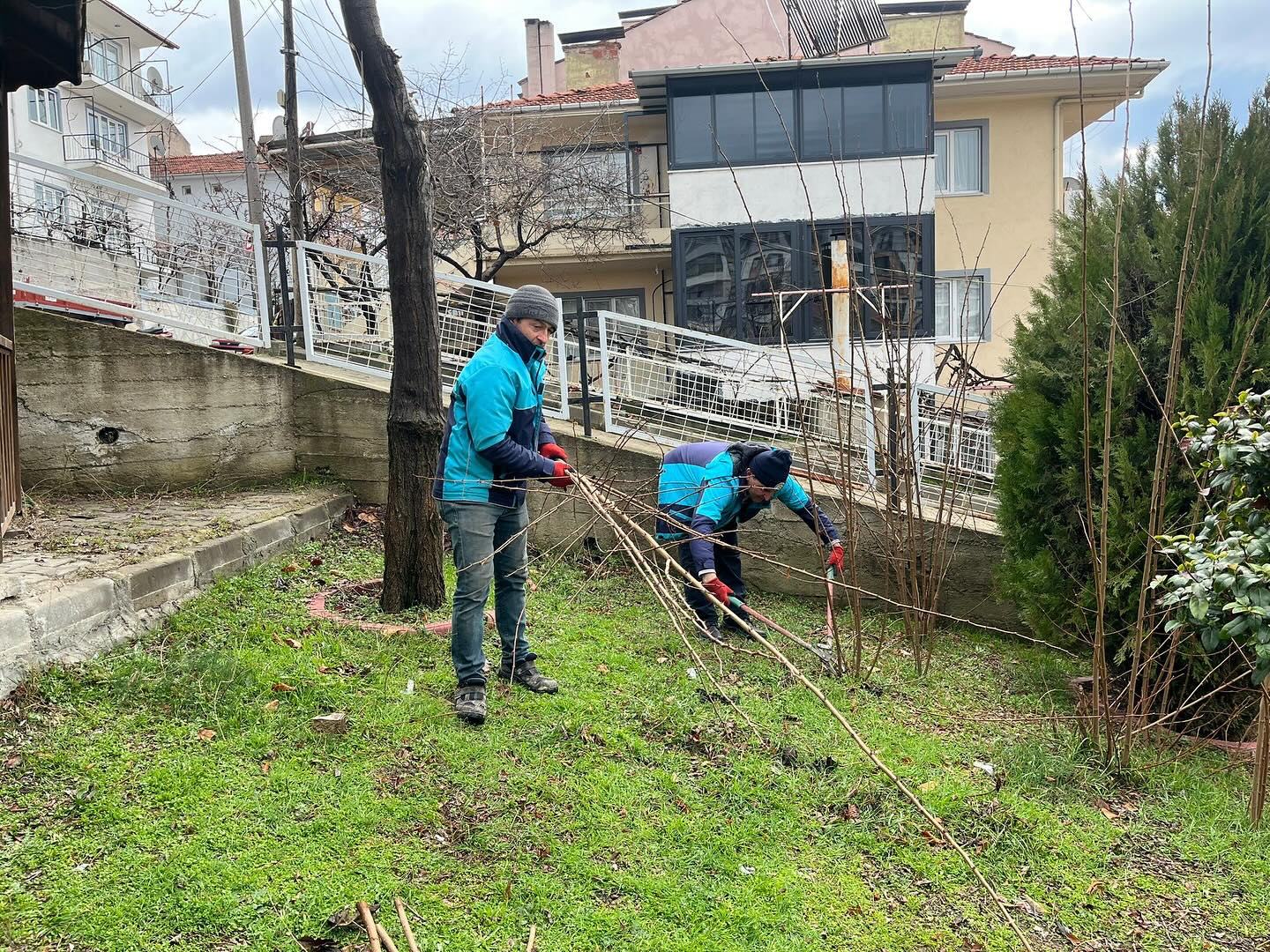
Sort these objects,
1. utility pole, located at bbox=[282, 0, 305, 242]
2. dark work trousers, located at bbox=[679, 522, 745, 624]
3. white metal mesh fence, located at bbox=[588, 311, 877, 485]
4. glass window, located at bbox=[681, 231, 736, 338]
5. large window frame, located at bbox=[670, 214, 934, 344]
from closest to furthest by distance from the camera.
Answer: dark work trousers, located at bbox=[679, 522, 745, 624], white metal mesh fence, located at bbox=[588, 311, 877, 485], utility pole, located at bbox=[282, 0, 305, 242], large window frame, located at bbox=[670, 214, 934, 344], glass window, located at bbox=[681, 231, 736, 338]

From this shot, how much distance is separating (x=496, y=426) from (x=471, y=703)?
1219mm

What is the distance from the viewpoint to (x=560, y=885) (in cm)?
301

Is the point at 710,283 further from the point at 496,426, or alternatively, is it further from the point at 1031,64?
the point at 496,426

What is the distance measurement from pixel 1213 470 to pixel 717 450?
2.91 metres

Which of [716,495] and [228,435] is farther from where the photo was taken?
[228,435]

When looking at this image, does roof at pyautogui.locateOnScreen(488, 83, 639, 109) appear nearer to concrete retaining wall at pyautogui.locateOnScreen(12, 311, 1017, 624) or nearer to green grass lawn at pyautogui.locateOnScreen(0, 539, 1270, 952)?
concrete retaining wall at pyautogui.locateOnScreen(12, 311, 1017, 624)

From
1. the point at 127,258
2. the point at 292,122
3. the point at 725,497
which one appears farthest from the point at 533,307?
the point at 292,122

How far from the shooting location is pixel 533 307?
4141mm

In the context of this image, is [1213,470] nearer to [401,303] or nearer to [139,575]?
[401,303]

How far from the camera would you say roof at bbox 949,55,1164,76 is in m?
16.8

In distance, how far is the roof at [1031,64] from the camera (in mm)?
16781

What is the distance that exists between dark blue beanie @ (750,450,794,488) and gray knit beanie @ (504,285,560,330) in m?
1.87

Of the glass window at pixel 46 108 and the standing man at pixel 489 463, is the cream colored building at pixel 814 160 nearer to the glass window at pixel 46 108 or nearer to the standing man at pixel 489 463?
the standing man at pixel 489 463

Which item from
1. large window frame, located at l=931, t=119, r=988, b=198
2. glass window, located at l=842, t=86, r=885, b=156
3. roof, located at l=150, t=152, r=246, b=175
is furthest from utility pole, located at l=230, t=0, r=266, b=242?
→ roof, located at l=150, t=152, r=246, b=175
